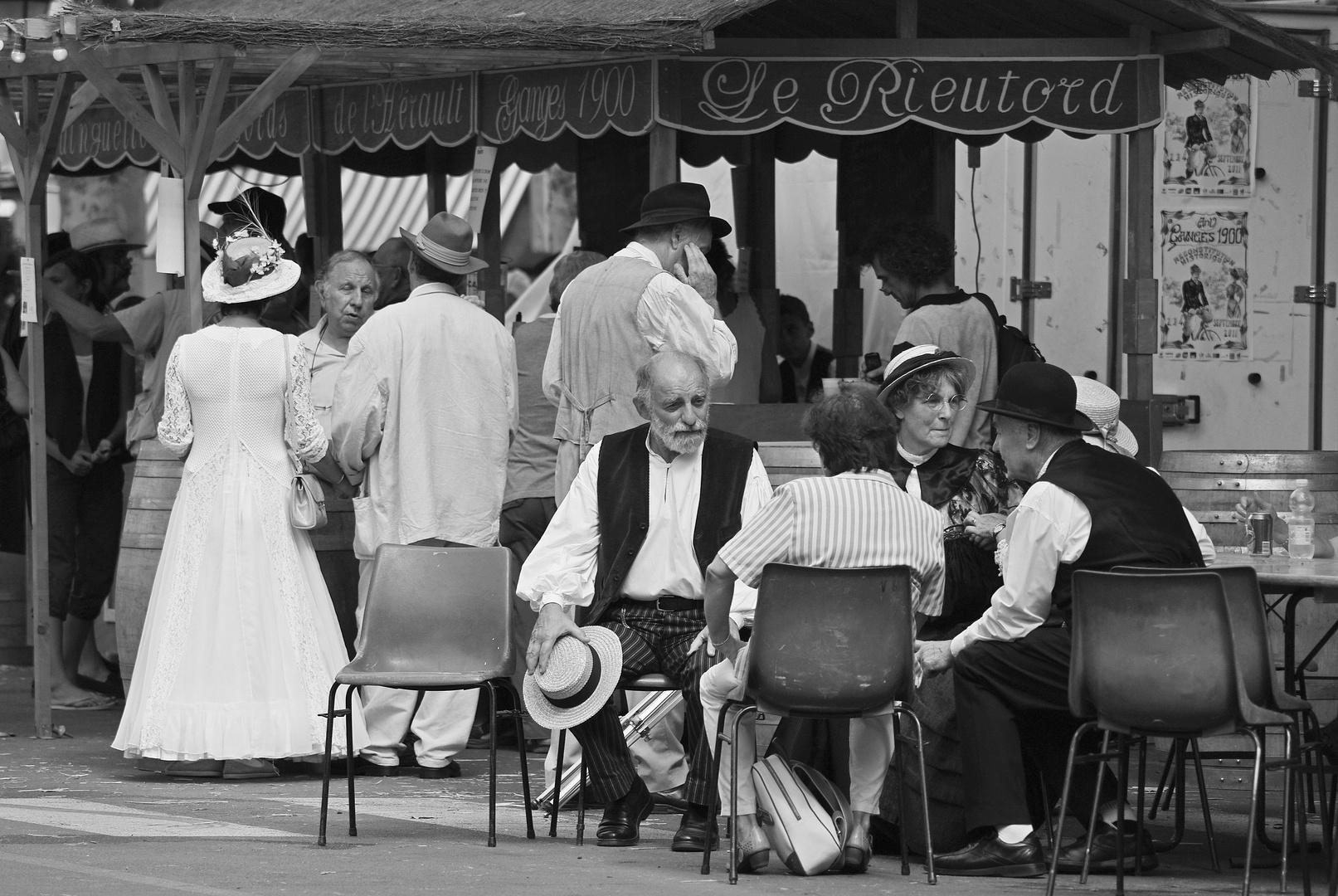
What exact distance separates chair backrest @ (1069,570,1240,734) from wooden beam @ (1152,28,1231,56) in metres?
4.32

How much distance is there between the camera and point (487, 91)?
9727 millimetres

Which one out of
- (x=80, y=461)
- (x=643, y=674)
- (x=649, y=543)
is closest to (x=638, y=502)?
(x=649, y=543)

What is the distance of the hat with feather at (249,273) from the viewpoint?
296 inches

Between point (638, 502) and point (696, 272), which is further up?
point (696, 272)

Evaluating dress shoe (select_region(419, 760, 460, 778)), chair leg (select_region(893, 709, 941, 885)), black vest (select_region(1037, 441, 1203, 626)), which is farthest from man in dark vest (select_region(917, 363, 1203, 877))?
dress shoe (select_region(419, 760, 460, 778))

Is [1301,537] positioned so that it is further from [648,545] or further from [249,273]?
[249,273]

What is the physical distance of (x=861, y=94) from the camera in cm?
886

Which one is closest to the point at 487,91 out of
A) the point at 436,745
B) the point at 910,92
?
the point at 910,92

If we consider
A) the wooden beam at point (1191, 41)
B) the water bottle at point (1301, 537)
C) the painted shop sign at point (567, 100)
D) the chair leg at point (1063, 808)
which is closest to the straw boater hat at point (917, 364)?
the water bottle at point (1301, 537)

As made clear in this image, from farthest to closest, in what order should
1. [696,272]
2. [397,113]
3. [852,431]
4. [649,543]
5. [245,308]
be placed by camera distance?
[397,113] < [696,272] < [245,308] < [649,543] < [852,431]

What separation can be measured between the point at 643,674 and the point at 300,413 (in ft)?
6.01

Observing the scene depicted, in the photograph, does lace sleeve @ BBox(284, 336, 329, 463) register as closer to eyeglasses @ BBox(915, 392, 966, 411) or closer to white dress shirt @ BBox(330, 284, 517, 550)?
white dress shirt @ BBox(330, 284, 517, 550)

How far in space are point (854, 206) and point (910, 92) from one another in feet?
7.47

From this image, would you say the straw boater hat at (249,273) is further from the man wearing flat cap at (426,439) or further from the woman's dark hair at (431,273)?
the woman's dark hair at (431,273)
